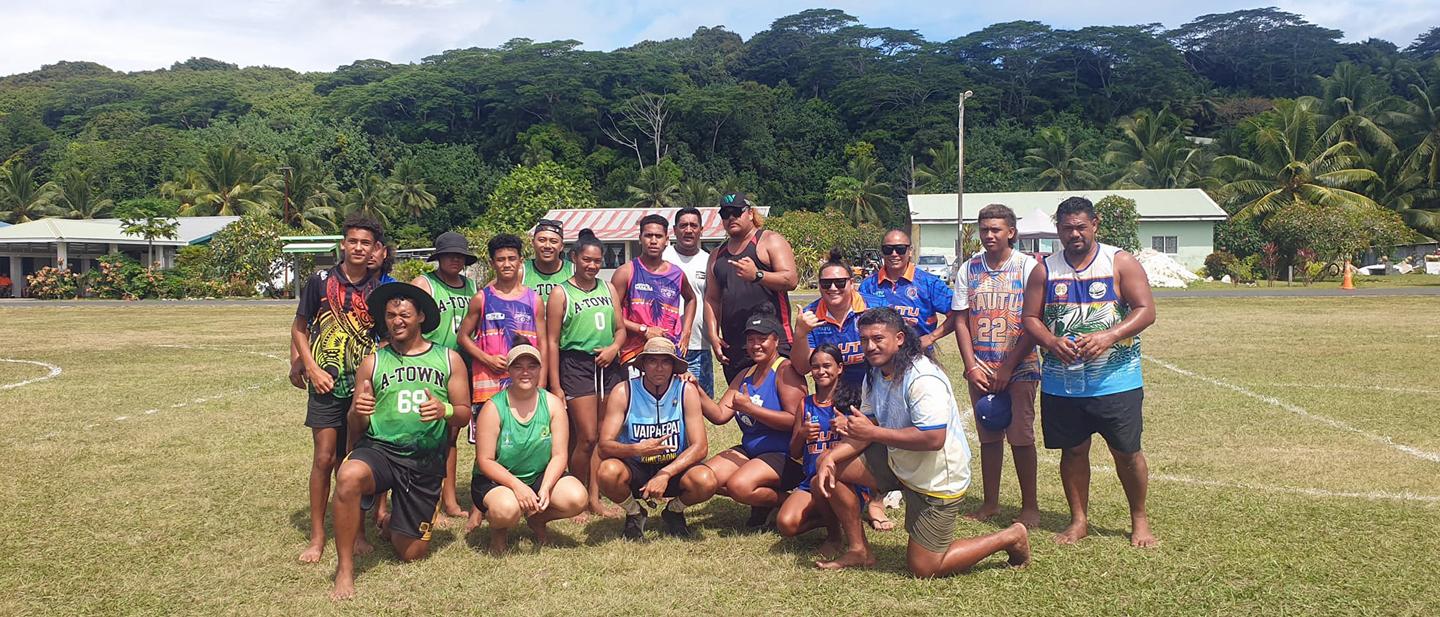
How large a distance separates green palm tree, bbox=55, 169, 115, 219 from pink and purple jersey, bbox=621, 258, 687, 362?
69607 mm

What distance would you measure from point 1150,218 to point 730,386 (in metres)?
44.5

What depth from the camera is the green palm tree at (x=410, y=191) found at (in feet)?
235

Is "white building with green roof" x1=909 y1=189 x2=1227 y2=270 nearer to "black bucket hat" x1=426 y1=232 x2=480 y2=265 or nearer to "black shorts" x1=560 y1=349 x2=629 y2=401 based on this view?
"black shorts" x1=560 y1=349 x2=629 y2=401

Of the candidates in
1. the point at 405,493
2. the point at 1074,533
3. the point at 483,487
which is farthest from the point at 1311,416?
the point at 405,493

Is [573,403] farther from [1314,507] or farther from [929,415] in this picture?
[1314,507]

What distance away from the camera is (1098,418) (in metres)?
5.55

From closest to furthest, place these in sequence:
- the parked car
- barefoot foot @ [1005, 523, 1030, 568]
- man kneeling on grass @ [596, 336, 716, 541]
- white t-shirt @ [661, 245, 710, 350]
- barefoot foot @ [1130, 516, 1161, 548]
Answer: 1. barefoot foot @ [1005, 523, 1030, 568]
2. barefoot foot @ [1130, 516, 1161, 548]
3. man kneeling on grass @ [596, 336, 716, 541]
4. white t-shirt @ [661, 245, 710, 350]
5. the parked car

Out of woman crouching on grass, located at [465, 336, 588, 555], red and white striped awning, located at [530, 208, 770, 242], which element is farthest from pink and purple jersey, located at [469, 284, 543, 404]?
red and white striped awning, located at [530, 208, 770, 242]

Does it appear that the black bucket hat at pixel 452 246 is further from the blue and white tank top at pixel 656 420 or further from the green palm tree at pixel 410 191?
the green palm tree at pixel 410 191

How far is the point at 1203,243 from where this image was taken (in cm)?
4647

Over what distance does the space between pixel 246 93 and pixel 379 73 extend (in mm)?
13047

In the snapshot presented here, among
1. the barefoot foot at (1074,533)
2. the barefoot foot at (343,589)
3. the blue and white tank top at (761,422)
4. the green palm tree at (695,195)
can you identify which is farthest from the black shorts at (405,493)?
the green palm tree at (695,195)

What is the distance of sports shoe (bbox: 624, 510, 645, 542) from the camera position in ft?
19.4

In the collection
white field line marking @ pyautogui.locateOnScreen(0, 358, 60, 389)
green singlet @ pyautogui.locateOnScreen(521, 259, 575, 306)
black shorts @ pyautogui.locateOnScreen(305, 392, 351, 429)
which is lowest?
white field line marking @ pyautogui.locateOnScreen(0, 358, 60, 389)
